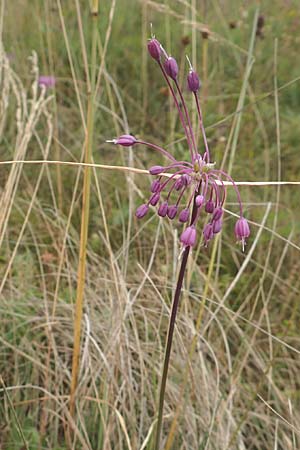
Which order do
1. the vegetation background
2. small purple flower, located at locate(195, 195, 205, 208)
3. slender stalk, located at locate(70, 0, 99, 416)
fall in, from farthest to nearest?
the vegetation background, slender stalk, located at locate(70, 0, 99, 416), small purple flower, located at locate(195, 195, 205, 208)

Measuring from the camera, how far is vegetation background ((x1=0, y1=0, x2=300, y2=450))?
1729mm

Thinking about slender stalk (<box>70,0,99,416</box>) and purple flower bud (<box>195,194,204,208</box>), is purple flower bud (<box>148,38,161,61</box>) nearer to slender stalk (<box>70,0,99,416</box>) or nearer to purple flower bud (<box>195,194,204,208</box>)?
purple flower bud (<box>195,194,204,208</box>)

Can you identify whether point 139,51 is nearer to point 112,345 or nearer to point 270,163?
point 270,163

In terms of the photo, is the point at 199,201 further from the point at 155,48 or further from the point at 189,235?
the point at 155,48

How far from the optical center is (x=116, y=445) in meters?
1.66

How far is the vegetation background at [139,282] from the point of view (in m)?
1.73

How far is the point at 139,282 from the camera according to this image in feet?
7.06

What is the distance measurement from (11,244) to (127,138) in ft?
4.31

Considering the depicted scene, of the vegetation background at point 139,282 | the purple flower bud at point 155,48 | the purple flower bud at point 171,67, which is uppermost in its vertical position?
the purple flower bud at point 155,48

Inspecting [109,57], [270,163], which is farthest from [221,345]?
[109,57]

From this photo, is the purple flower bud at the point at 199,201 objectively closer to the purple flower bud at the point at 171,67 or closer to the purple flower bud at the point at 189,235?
the purple flower bud at the point at 189,235

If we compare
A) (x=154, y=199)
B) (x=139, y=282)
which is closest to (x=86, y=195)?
(x=154, y=199)

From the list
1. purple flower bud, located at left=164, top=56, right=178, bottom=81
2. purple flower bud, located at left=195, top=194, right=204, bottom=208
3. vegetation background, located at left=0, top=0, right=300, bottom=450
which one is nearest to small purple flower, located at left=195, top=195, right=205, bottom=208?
purple flower bud, located at left=195, top=194, right=204, bottom=208

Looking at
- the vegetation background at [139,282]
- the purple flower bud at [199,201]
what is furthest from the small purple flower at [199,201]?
the vegetation background at [139,282]
